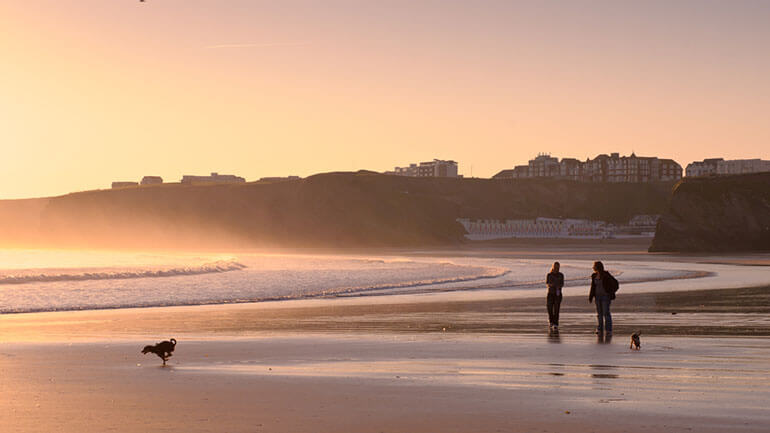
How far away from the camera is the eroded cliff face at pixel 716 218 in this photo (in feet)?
356

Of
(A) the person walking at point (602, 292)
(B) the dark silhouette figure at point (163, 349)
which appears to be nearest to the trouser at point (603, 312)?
(A) the person walking at point (602, 292)

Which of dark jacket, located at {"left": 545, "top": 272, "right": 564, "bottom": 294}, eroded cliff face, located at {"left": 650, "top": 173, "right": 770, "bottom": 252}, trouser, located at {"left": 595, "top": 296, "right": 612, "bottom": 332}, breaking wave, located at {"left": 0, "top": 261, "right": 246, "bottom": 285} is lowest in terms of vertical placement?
breaking wave, located at {"left": 0, "top": 261, "right": 246, "bottom": 285}

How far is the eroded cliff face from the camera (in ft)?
356

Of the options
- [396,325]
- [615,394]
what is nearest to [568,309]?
[396,325]

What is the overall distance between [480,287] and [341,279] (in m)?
9.31

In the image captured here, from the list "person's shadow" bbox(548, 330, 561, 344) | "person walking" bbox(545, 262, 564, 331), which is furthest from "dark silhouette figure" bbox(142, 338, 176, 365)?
"person walking" bbox(545, 262, 564, 331)

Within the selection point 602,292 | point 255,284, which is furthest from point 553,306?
point 255,284

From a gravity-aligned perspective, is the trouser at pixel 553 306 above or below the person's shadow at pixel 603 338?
above

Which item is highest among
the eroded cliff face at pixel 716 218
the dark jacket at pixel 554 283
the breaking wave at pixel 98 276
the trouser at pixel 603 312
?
the eroded cliff face at pixel 716 218

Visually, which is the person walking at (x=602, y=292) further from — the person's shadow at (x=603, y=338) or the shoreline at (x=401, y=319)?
the shoreline at (x=401, y=319)

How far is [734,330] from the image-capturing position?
2100 cm

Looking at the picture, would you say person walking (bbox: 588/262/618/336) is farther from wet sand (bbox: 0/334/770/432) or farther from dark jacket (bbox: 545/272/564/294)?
wet sand (bbox: 0/334/770/432)

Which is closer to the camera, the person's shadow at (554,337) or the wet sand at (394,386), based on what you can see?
the wet sand at (394,386)

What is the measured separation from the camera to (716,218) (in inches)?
4350
